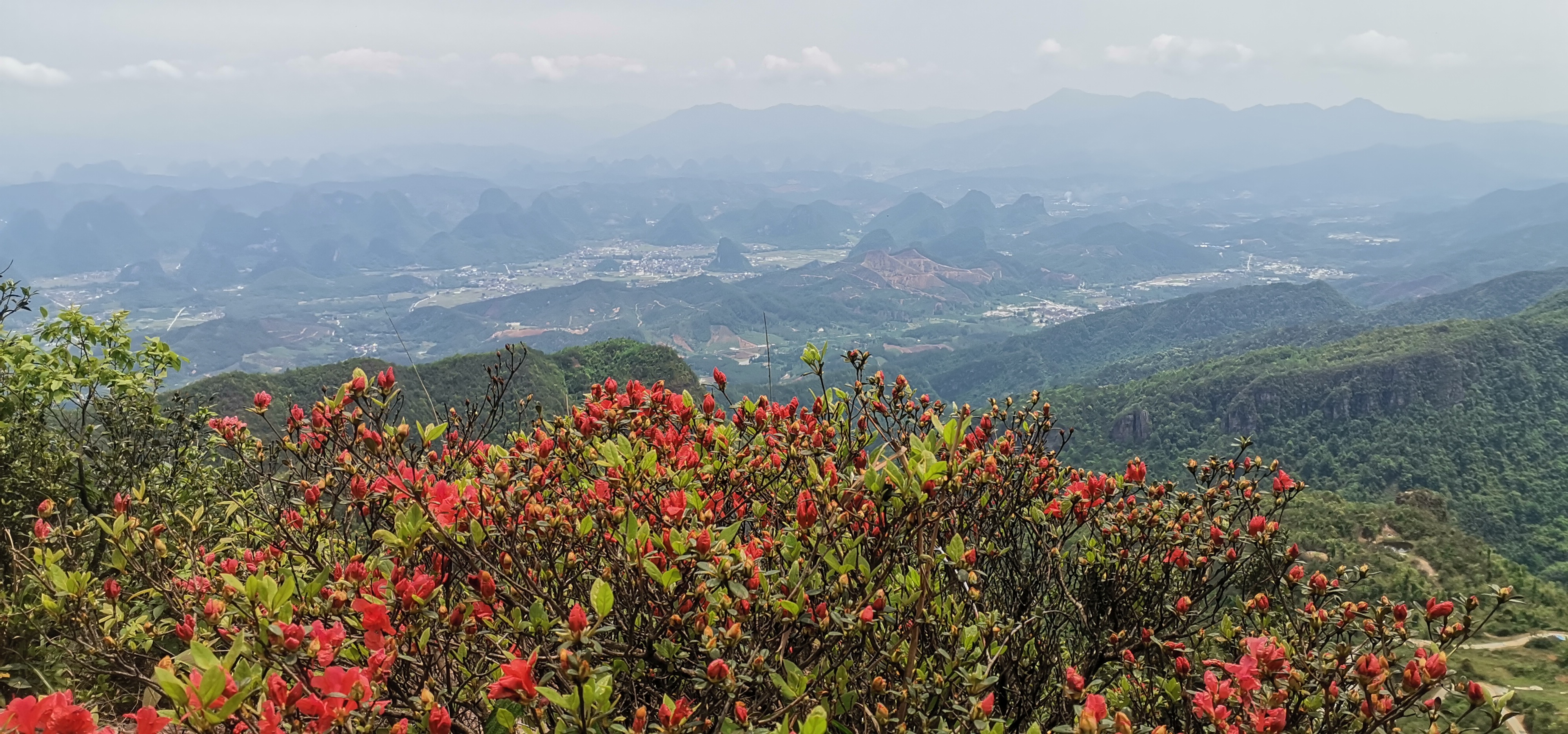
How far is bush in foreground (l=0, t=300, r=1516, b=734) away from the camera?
167 centimetres

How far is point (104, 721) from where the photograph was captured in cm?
305

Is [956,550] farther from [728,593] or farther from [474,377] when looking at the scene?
[474,377]

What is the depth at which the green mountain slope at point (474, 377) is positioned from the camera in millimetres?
33031

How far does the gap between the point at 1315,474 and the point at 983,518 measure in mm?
48111

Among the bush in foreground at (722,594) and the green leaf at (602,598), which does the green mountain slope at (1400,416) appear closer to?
the bush in foreground at (722,594)

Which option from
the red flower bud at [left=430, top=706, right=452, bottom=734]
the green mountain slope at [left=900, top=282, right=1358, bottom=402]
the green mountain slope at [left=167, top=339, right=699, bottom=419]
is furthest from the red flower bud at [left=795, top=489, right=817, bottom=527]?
the green mountain slope at [left=900, top=282, right=1358, bottom=402]

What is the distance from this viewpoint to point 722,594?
71.2 inches

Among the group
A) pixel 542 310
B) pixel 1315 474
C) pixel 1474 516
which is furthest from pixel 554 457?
pixel 542 310

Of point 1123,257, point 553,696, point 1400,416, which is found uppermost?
point 553,696

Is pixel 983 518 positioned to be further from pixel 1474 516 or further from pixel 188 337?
pixel 188 337

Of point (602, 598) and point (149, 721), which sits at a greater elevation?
point (602, 598)

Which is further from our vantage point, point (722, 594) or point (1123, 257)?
point (1123, 257)

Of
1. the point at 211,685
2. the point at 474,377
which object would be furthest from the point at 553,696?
the point at 474,377

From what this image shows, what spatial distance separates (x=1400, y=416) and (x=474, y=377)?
52.8 m
